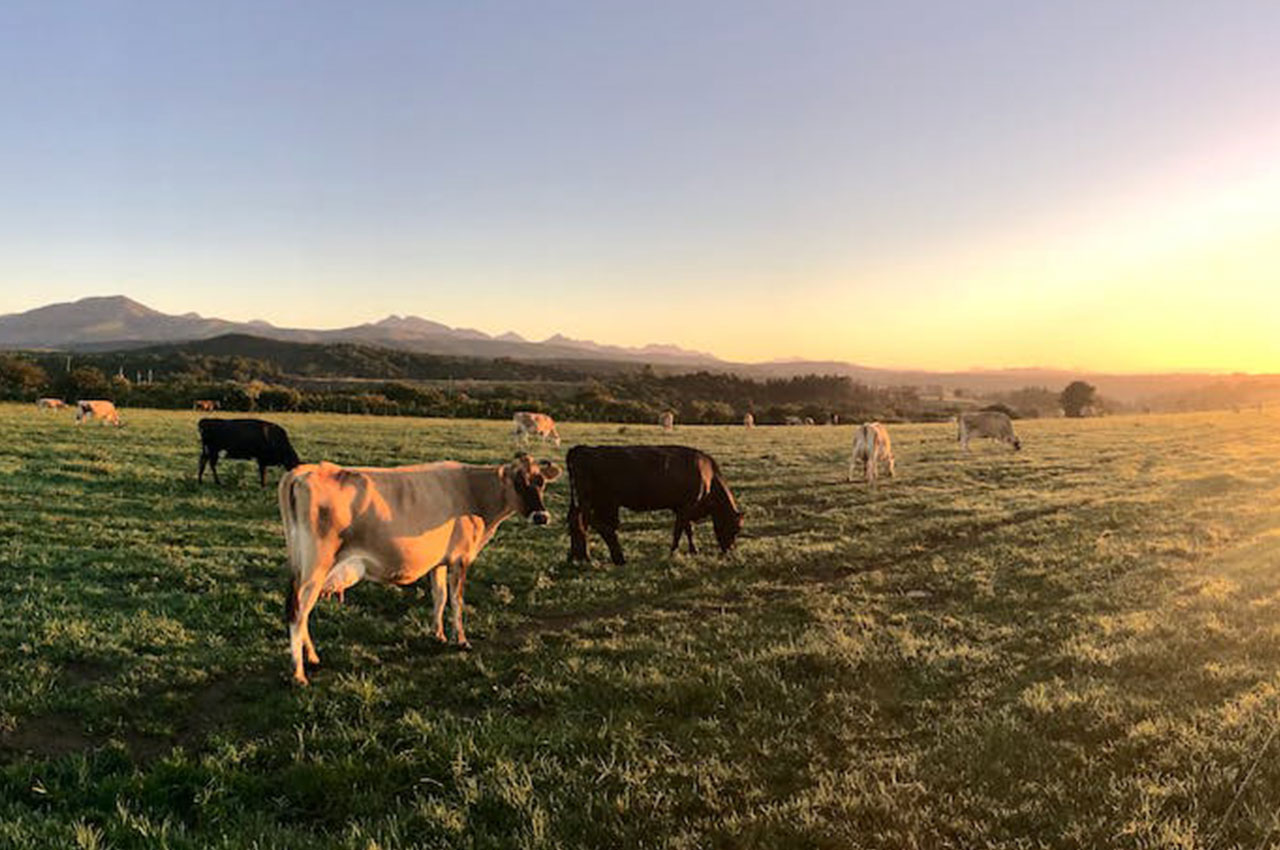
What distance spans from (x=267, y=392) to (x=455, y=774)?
2364 inches

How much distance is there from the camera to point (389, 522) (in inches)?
298

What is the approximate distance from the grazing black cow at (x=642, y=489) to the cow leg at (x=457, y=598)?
3.84 m

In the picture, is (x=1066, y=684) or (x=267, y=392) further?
(x=267, y=392)

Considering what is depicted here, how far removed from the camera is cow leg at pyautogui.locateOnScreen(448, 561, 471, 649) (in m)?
7.91

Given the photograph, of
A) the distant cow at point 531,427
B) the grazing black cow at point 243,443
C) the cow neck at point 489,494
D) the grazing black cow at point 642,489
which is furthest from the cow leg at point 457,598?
the distant cow at point 531,427

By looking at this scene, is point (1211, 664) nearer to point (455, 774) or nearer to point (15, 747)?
point (455, 774)

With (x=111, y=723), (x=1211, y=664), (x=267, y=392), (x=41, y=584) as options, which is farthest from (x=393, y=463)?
(x=267, y=392)

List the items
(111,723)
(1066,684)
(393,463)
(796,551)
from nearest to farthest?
(111,723) → (1066,684) → (796,551) → (393,463)

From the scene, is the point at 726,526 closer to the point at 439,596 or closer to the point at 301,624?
the point at 439,596

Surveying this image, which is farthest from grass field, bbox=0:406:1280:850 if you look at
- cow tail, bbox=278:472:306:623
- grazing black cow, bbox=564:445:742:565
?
cow tail, bbox=278:472:306:623

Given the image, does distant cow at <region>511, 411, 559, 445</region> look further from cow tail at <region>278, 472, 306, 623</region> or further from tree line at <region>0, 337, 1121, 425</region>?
cow tail at <region>278, 472, 306, 623</region>

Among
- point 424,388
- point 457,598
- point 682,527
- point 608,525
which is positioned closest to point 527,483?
point 457,598

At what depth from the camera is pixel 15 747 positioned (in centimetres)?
554

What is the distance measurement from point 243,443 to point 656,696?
1558cm
